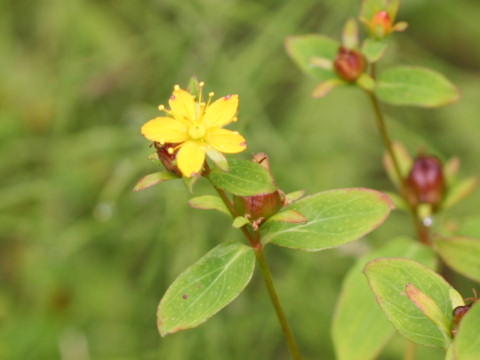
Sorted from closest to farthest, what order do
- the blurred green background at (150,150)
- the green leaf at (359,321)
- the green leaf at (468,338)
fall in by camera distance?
the green leaf at (468,338)
the green leaf at (359,321)
the blurred green background at (150,150)

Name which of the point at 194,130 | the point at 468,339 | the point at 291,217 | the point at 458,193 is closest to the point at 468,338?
the point at 468,339

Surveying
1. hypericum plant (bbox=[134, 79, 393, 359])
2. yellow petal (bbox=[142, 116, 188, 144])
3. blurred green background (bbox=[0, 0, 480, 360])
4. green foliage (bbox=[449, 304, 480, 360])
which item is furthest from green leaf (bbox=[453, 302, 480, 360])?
blurred green background (bbox=[0, 0, 480, 360])

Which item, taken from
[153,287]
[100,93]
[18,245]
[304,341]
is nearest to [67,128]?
[100,93]

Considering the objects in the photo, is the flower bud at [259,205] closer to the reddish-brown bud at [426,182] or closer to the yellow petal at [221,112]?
the yellow petal at [221,112]

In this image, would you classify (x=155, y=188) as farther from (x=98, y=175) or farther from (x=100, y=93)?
(x=100, y=93)

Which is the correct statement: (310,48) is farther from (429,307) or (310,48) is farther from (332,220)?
(429,307)

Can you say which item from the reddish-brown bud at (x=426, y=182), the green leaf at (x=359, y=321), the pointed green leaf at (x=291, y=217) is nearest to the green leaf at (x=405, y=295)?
the pointed green leaf at (x=291, y=217)
